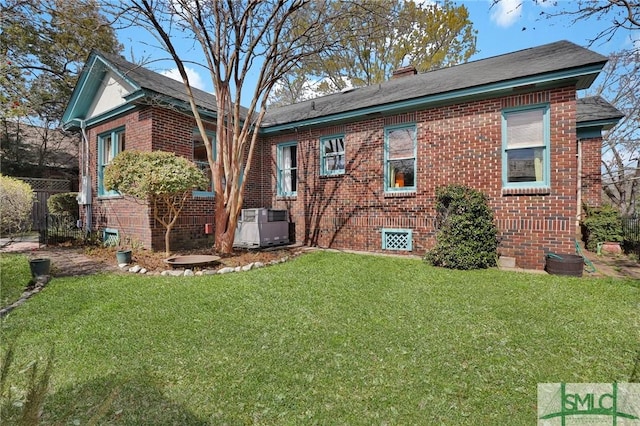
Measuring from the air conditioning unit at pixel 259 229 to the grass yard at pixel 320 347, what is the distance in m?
3.42

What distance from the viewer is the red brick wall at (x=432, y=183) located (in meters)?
6.05

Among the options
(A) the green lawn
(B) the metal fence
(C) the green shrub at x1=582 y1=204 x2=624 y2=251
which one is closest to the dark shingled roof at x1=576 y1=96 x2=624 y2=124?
(C) the green shrub at x1=582 y1=204 x2=624 y2=251

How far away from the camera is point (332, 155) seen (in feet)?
30.0

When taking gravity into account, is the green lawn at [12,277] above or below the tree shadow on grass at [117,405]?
above

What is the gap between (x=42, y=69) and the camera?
52.6ft

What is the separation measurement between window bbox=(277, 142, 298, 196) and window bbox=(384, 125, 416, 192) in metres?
3.14

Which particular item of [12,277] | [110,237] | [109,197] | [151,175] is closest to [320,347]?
[151,175]

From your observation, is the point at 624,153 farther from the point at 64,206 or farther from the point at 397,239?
the point at 64,206

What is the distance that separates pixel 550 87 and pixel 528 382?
235 inches

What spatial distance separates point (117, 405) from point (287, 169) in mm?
8422

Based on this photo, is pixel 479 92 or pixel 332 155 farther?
pixel 332 155

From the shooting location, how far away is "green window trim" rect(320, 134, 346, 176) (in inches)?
355

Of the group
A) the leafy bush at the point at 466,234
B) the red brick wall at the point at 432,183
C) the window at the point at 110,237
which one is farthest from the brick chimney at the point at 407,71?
the window at the point at 110,237

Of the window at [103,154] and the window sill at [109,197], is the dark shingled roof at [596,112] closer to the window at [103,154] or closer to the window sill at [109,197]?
the window sill at [109,197]
